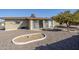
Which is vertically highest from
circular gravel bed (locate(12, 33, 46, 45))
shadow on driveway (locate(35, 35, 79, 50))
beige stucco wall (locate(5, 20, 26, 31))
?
beige stucco wall (locate(5, 20, 26, 31))

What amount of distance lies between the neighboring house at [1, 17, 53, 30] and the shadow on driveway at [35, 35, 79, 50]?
0.34m

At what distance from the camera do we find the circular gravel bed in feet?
16.7

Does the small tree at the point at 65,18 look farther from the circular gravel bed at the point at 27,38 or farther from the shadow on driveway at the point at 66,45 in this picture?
the circular gravel bed at the point at 27,38

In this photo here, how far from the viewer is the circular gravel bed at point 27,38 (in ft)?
16.7

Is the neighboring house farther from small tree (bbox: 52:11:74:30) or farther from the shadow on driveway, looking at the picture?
the shadow on driveway

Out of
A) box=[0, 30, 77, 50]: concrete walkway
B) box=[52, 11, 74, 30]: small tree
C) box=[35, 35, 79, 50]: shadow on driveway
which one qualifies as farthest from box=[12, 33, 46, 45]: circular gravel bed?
box=[52, 11, 74, 30]: small tree

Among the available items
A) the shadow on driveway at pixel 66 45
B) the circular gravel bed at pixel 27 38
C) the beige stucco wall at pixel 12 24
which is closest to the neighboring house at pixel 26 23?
the beige stucco wall at pixel 12 24

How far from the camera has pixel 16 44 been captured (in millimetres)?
5090

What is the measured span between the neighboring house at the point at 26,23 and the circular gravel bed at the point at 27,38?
5.5 inches

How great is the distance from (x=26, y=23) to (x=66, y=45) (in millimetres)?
766

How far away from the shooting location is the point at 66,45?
5.12 metres

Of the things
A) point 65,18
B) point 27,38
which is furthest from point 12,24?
point 65,18

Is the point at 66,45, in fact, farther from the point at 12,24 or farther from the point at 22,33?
the point at 12,24
